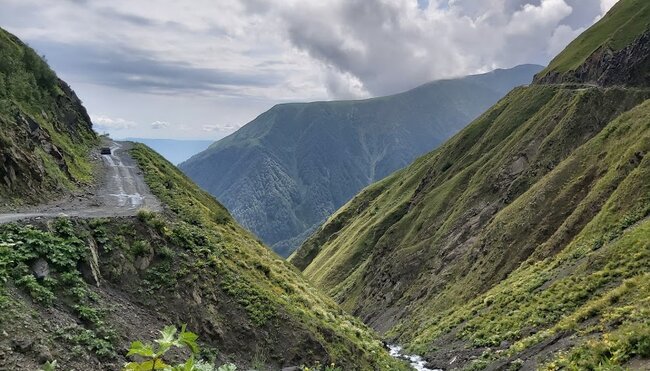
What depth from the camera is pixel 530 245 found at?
5391 centimetres

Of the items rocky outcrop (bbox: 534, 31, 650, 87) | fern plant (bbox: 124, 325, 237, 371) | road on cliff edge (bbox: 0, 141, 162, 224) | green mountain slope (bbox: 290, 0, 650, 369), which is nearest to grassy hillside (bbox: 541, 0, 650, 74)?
green mountain slope (bbox: 290, 0, 650, 369)

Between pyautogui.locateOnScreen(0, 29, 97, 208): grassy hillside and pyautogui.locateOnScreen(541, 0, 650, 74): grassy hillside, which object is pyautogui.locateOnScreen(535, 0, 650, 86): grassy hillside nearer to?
pyautogui.locateOnScreen(541, 0, 650, 74): grassy hillside

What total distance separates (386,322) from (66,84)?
220 ft

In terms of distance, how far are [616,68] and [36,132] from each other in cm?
9074

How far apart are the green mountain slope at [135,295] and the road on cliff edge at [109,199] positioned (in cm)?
176

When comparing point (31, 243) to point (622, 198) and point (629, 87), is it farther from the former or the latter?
point (629, 87)

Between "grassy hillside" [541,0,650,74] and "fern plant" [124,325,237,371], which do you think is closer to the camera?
"fern plant" [124,325,237,371]

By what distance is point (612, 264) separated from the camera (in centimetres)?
3328

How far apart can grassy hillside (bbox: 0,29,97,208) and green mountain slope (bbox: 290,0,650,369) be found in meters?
34.3

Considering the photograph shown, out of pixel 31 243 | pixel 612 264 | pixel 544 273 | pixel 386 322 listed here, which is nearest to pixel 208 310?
pixel 31 243

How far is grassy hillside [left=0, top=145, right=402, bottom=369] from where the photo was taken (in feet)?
53.6

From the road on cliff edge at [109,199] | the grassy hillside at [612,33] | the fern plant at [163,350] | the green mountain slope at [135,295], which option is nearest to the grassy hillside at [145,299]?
the green mountain slope at [135,295]

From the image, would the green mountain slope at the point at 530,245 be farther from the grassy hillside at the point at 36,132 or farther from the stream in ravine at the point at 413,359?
the grassy hillside at the point at 36,132

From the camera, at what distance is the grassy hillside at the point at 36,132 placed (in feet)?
101
